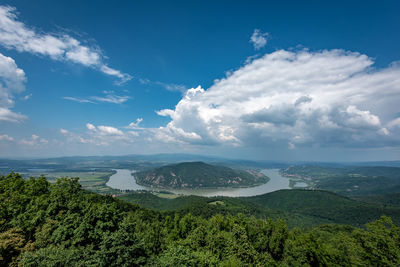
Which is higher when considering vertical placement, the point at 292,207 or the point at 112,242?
the point at 112,242

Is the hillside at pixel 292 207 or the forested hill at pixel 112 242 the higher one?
the forested hill at pixel 112 242

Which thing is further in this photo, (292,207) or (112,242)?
(292,207)

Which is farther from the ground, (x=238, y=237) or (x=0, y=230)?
(x=0, y=230)

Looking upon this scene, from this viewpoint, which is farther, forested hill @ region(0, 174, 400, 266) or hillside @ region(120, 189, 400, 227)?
hillside @ region(120, 189, 400, 227)

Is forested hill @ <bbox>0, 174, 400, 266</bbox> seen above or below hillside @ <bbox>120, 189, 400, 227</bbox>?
above

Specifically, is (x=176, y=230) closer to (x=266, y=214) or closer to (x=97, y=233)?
(x=97, y=233)

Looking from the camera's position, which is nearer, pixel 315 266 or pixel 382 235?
pixel 382 235

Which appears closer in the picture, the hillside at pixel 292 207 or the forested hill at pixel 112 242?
the forested hill at pixel 112 242

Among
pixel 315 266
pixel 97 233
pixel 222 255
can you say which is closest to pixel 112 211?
pixel 97 233
